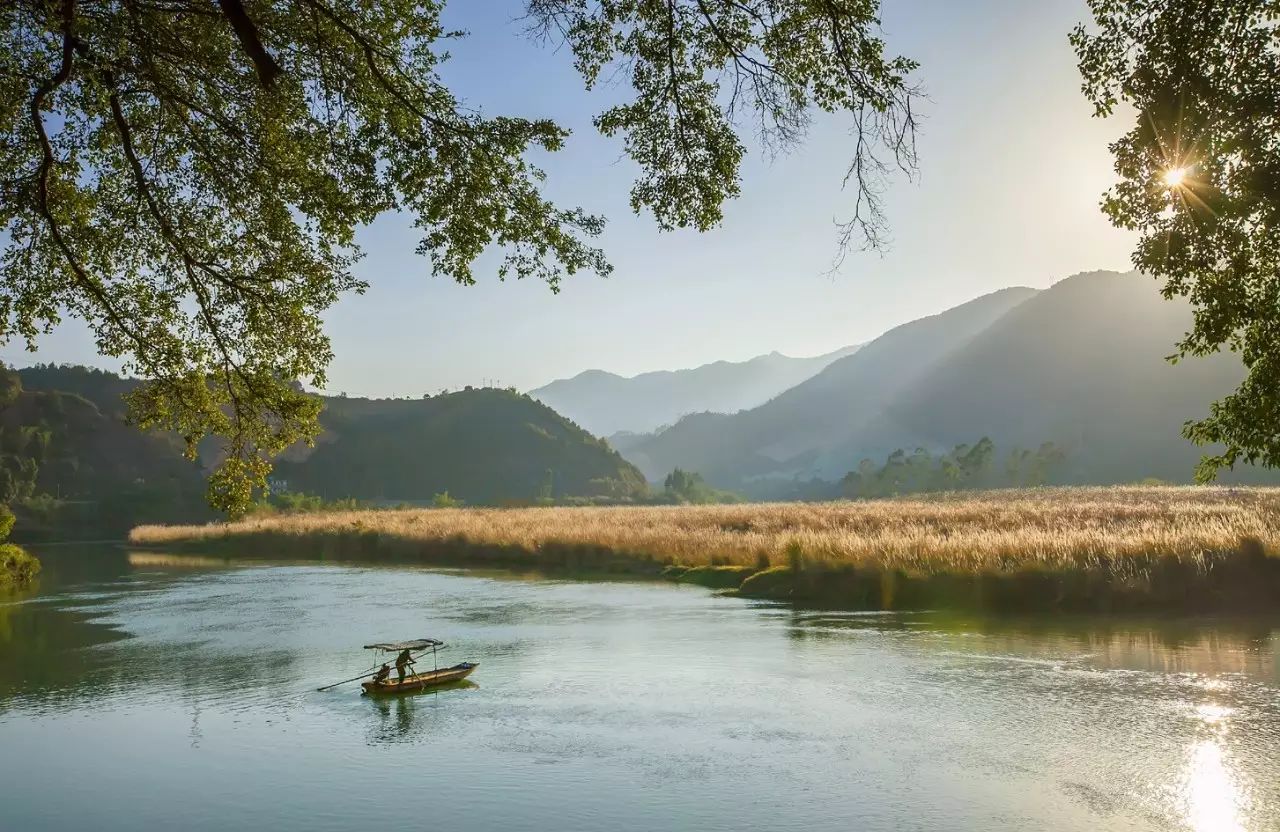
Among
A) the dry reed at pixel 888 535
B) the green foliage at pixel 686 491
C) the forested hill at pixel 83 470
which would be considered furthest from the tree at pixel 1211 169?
the green foliage at pixel 686 491

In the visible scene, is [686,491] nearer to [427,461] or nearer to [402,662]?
[427,461]

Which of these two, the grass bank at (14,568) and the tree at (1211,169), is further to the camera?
the grass bank at (14,568)

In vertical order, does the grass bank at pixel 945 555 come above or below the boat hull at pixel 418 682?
above

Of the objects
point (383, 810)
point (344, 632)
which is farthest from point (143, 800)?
point (344, 632)

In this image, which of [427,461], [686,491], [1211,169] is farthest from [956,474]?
[1211,169]

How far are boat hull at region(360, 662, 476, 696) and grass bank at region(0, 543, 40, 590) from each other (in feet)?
82.4

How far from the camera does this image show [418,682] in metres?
14.8

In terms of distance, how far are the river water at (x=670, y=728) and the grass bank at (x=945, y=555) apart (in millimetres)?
2043

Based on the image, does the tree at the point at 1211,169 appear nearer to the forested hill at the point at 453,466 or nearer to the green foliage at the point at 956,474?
the green foliage at the point at 956,474

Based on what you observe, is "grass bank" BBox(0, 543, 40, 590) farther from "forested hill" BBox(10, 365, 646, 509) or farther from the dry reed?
"forested hill" BBox(10, 365, 646, 509)

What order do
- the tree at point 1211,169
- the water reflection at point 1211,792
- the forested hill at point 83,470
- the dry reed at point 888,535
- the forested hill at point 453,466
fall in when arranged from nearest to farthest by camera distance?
the water reflection at point 1211,792 → the tree at point 1211,169 → the dry reed at point 888,535 → the forested hill at point 83,470 → the forested hill at point 453,466

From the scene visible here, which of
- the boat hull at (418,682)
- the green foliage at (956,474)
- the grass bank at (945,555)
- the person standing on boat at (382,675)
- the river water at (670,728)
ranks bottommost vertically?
the river water at (670,728)

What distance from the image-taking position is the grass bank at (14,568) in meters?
33.8

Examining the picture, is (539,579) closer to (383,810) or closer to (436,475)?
(383,810)
